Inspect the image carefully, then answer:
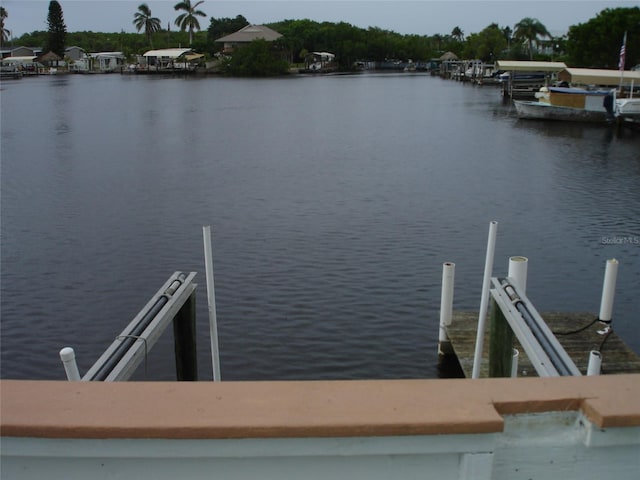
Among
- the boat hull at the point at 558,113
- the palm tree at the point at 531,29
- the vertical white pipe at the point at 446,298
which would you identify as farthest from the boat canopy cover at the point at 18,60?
the vertical white pipe at the point at 446,298

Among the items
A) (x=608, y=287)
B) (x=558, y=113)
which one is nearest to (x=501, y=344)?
(x=608, y=287)

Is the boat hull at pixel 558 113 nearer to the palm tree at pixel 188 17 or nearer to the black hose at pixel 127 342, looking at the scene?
the black hose at pixel 127 342

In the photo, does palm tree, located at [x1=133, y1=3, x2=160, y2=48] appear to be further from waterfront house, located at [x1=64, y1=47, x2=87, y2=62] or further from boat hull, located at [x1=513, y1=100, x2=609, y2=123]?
boat hull, located at [x1=513, y1=100, x2=609, y2=123]

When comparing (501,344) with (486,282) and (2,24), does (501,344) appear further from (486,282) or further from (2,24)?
(2,24)

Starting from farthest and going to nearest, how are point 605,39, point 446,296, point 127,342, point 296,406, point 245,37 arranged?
point 245,37 < point 605,39 < point 446,296 < point 127,342 < point 296,406

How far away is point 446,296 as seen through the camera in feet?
33.5

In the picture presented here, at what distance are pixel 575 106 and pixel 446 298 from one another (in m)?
38.9

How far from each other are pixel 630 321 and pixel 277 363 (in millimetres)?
6780

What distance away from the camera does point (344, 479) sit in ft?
7.97

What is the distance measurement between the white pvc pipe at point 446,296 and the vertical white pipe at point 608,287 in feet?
6.97

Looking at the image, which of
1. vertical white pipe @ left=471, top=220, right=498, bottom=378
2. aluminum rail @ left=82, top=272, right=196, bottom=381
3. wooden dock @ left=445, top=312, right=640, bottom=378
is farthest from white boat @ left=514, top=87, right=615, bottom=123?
aluminum rail @ left=82, top=272, right=196, bottom=381

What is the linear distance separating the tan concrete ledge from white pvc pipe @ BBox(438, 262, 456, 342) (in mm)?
7374

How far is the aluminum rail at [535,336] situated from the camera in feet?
13.7

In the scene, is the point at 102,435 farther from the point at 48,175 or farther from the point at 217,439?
the point at 48,175
